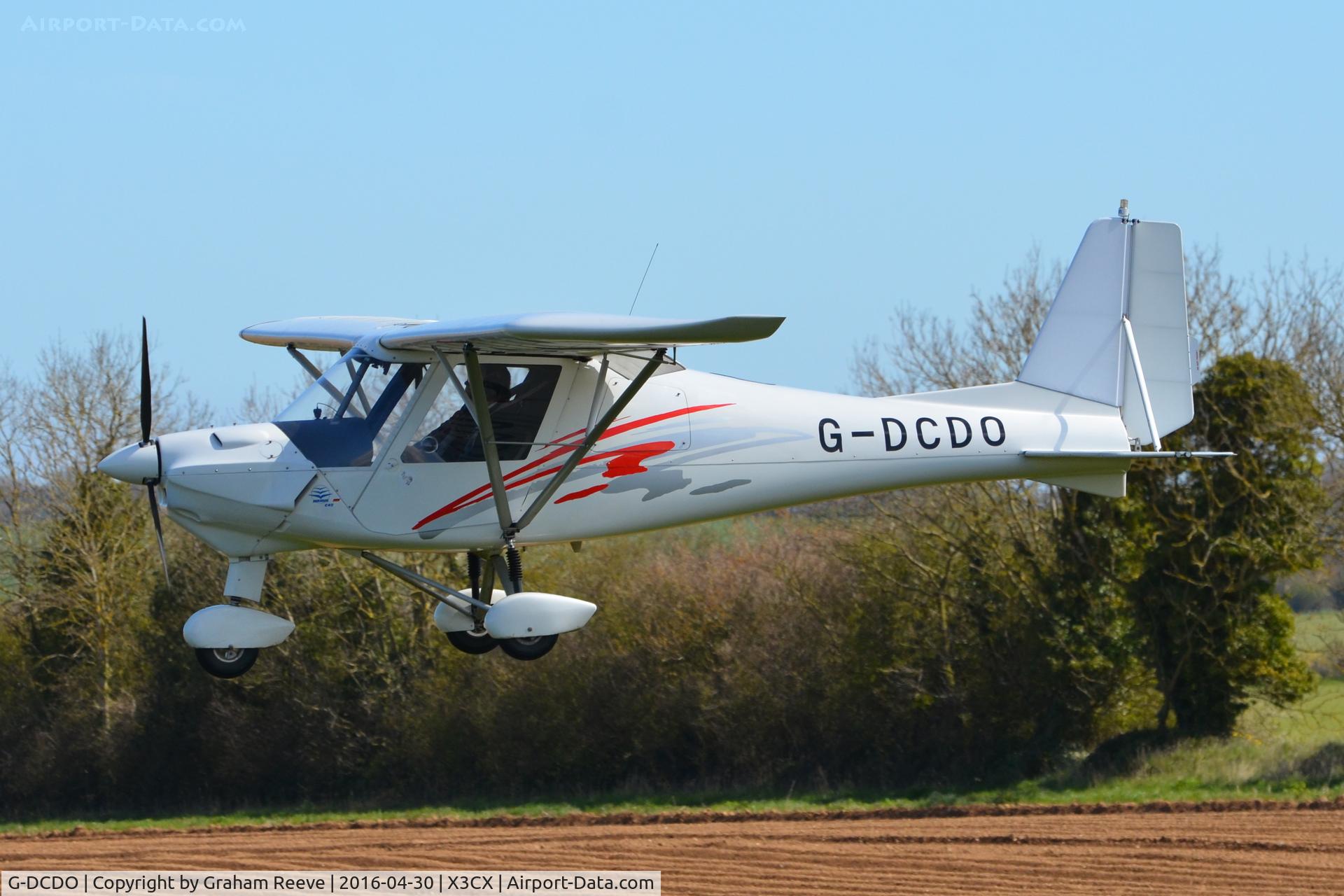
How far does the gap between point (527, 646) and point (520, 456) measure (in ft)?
5.20

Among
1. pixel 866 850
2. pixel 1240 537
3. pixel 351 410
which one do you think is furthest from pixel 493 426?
pixel 1240 537

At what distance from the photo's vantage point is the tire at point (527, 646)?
12.7 m

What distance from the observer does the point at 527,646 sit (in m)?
12.9

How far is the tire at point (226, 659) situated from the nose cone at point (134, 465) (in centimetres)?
149

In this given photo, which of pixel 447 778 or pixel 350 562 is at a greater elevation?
pixel 350 562

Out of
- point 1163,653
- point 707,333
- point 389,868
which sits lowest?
point 389,868

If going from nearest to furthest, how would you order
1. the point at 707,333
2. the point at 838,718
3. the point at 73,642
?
the point at 707,333
the point at 838,718
the point at 73,642

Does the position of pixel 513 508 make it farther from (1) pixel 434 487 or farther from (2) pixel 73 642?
(2) pixel 73 642

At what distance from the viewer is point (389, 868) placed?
65.6 feet

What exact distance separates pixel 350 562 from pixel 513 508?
81.0 feet

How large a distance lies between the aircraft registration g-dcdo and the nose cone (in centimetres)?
2

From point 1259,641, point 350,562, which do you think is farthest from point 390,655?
point 1259,641

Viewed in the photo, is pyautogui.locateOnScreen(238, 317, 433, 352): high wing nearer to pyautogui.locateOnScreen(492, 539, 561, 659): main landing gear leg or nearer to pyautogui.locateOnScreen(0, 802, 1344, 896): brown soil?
pyautogui.locateOnScreen(492, 539, 561, 659): main landing gear leg

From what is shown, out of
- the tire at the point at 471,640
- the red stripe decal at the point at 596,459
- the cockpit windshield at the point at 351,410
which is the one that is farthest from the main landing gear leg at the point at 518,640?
the cockpit windshield at the point at 351,410
